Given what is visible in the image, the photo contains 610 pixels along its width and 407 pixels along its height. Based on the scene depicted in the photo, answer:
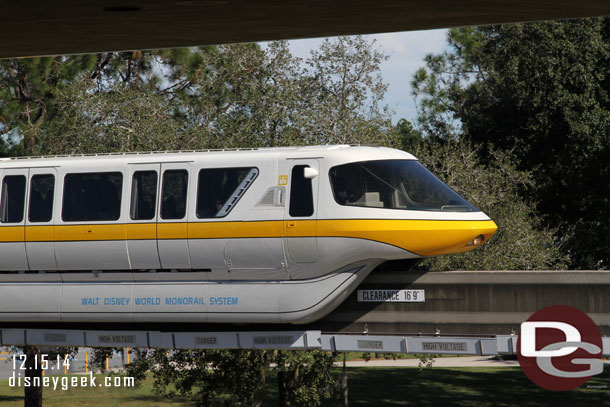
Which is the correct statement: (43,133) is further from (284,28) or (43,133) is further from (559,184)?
(284,28)

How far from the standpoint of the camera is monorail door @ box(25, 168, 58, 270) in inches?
573

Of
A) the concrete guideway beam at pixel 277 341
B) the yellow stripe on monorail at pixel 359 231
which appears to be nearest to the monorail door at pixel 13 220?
the concrete guideway beam at pixel 277 341

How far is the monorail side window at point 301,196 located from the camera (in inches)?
517

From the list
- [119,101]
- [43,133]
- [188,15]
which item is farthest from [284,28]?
[43,133]

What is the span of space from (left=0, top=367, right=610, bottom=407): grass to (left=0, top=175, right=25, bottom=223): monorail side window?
1843 cm

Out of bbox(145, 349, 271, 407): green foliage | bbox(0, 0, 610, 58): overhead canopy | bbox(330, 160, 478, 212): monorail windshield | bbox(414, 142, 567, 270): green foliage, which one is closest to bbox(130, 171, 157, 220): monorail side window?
bbox(0, 0, 610, 58): overhead canopy

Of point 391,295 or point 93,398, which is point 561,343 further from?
point 93,398

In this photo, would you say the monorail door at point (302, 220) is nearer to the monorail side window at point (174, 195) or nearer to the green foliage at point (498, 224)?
the monorail side window at point (174, 195)

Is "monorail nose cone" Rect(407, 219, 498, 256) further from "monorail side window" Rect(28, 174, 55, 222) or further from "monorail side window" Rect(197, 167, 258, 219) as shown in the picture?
"monorail side window" Rect(28, 174, 55, 222)

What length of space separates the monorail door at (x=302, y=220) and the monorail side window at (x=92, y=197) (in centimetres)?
291

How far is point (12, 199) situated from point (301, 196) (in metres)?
5.15

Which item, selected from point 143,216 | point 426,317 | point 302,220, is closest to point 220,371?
point 143,216

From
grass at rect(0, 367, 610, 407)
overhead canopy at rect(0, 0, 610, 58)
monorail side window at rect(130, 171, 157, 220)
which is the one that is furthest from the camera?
grass at rect(0, 367, 610, 407)

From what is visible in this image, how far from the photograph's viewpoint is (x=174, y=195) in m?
13.9
